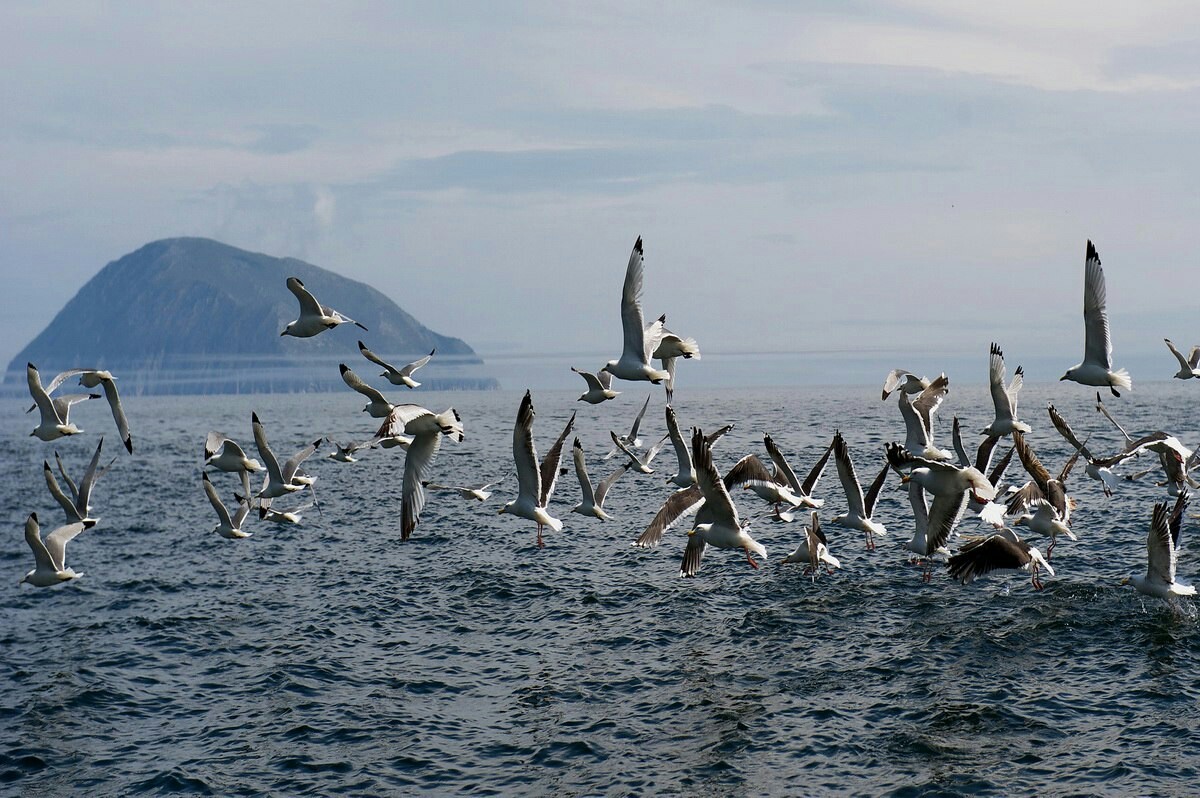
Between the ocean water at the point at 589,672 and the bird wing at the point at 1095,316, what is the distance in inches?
219

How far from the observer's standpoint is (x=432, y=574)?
99.6 ft

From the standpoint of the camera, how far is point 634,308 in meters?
20.7

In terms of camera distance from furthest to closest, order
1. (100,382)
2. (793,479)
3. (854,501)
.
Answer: (793,479), (854,501), (100,382)

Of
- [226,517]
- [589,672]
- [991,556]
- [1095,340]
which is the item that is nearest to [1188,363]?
[1095,340]

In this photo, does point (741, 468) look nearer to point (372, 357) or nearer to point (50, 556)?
point (372, 357)

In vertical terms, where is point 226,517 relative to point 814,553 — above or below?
above

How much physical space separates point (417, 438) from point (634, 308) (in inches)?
202

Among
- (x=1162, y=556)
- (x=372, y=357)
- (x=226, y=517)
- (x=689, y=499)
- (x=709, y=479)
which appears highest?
(x=372, y=357)

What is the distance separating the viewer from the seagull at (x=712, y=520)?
1730 cm

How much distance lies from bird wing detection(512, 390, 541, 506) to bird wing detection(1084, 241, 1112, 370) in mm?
12384

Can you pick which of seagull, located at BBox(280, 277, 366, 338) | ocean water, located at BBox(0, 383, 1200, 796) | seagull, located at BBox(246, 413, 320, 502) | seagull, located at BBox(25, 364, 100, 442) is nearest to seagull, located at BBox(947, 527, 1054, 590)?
ocean water, located at BBox(0, 383, 1200, 796)

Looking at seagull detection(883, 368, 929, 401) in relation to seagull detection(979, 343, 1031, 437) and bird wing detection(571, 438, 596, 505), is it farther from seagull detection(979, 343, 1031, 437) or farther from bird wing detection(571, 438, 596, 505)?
bird wing detection(571, 438, 596, 505)

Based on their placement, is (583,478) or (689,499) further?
(583,478)

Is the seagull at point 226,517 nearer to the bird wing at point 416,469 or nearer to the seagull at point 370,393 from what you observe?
the seagull at point 370,393
